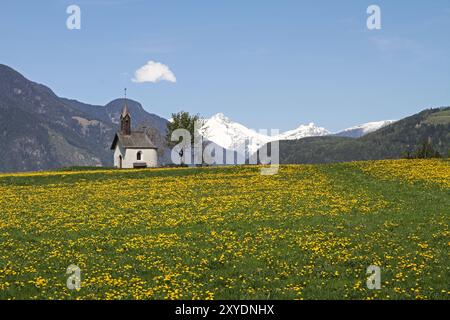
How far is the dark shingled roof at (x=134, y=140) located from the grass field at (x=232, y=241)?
6408cm

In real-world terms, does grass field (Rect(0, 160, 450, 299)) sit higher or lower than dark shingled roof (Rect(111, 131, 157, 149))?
lower

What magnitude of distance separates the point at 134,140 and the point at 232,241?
94043mm

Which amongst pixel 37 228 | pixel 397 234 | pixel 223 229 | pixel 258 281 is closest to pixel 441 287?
pixel 258 281

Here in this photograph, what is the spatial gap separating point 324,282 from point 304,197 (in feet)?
74.7

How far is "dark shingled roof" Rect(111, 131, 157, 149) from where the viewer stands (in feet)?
364

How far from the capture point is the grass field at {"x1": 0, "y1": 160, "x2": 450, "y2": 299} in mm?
15195

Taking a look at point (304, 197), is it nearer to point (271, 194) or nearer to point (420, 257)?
point (271, 194)

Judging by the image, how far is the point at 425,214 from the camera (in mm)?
28281

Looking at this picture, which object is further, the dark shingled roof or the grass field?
the dark shingled roof

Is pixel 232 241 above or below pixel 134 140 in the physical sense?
below

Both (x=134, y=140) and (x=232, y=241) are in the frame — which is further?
(x=134, y=140)

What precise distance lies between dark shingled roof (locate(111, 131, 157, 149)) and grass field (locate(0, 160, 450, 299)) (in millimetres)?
64082

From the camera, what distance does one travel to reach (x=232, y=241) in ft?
72.9
